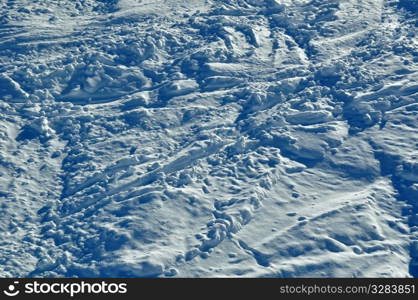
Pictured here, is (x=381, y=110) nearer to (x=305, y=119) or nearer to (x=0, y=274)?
(x=305, y=119)

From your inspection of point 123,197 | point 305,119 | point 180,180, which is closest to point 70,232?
point 123,197

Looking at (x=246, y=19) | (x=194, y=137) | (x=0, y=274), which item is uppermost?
(x=246, y=19)

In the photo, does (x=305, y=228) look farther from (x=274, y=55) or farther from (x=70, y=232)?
(x=274, y=55)

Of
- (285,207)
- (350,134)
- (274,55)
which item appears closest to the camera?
(285,207)

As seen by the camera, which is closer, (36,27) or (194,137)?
(194,137)

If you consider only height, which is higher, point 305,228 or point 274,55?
point 274,55

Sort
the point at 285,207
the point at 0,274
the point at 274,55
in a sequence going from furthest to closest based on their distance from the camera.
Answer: the point at 274,55
the point at 285,207
the point at 0,274
